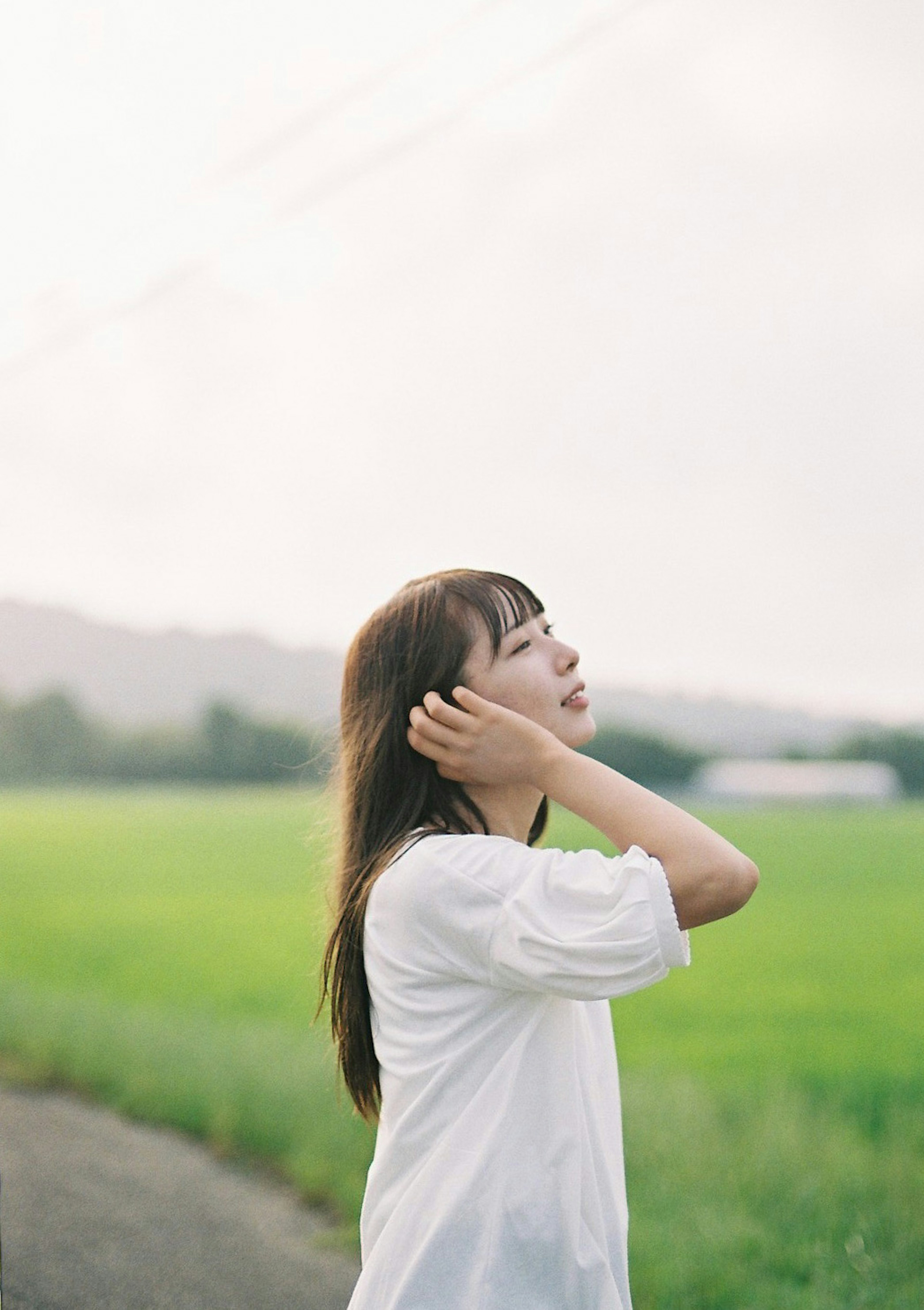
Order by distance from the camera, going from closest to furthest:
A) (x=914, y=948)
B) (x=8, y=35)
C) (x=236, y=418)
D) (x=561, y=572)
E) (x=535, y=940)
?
(x=535, y=940) → (x=8, y=35) → (x=561, y=572) → (x=914, y=948) → (x=236, y=418)

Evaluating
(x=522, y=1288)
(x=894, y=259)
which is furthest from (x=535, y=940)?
(x=894, y=259)

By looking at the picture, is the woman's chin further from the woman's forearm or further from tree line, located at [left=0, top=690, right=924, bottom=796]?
tree line, located at [left=0, top=690, right=924, bottom=796]

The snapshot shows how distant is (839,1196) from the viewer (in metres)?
2.08

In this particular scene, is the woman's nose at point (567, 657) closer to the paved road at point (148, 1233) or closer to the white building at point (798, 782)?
the paved road at point (148, 1233)

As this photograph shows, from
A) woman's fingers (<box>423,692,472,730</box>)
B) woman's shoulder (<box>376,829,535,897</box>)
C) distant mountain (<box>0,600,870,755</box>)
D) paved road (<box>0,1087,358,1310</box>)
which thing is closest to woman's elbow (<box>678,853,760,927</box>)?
woman's shoulder (<box>376,829,535,897</box>)

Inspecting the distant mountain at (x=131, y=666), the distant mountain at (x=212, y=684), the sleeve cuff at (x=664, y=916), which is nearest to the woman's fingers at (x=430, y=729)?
the sleeve cuff at (x=664, y=916)

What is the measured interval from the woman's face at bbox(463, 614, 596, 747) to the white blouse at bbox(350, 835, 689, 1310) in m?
0.14

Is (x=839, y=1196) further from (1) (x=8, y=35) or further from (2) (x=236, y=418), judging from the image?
(1) (x=8, y=35)

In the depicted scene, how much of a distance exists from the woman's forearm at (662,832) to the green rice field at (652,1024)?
0.38m

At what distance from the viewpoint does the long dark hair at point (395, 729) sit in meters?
1.05

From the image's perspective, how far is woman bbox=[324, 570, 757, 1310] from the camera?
0.86 m

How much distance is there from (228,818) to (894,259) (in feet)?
9.54

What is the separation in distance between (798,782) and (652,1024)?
0.85 meters

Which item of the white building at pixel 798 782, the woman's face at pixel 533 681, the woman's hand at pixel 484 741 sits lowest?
the white building at pixel 798 782
